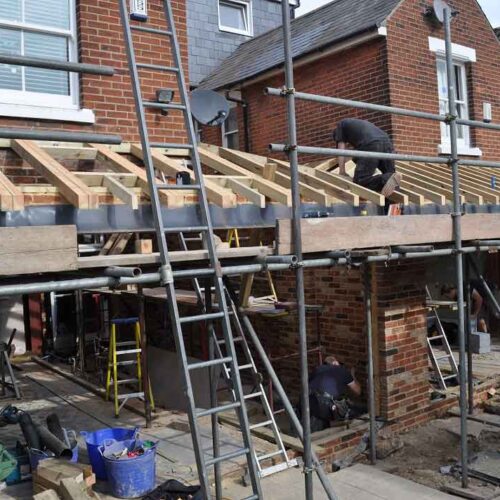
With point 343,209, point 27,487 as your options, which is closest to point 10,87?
point 343,209

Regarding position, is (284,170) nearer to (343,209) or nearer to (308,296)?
(343,209)

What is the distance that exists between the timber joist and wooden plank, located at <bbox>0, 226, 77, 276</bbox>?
19 cm

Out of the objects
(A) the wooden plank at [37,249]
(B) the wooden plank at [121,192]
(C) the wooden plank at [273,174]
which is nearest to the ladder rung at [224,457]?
(A) the wooden plank at [37,249]

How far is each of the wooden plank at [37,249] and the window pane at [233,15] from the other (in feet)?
50.6

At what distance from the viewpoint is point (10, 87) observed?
629cm

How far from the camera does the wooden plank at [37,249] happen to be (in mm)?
3312

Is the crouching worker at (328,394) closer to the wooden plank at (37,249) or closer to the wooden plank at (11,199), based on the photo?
the wooden plank at (37,249)

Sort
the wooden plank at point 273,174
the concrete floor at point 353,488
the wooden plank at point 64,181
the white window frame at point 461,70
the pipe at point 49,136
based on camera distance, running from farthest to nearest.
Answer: the white window frame at point 461,70, the concrete floor at point 353,488, the wooden plank at point 273,174, the wooden plank at point 64,181, the pipe at point 49,136

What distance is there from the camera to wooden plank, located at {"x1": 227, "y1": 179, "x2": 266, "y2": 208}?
4.61 metres

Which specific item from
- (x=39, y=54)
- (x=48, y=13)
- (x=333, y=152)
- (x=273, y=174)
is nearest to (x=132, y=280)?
(x=333, y=152)

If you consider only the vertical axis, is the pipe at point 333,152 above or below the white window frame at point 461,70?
below

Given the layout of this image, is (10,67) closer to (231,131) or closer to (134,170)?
(134,170)

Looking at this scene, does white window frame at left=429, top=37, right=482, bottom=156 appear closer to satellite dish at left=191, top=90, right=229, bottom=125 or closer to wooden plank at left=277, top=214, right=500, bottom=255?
wooden plank at left=277, top=214, right=500, bottom=255

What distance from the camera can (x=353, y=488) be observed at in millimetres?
6355
